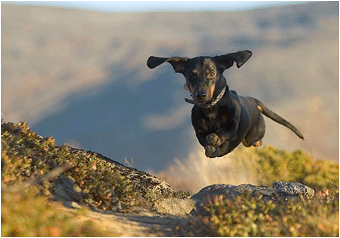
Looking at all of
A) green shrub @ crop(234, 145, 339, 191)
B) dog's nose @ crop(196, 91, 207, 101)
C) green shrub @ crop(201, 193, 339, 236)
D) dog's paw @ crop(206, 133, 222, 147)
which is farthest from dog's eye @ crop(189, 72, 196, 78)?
green shrub @ crop(234, 145, 339, 191)

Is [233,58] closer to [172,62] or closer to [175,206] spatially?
[172,62]

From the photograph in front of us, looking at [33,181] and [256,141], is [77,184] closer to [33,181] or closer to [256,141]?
[33,181]

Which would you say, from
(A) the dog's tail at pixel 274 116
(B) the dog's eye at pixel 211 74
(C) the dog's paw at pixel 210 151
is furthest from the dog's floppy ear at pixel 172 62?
(A) the dog's tail at pixel 274 116

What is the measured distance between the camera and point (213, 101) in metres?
6.70

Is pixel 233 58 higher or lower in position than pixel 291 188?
higher

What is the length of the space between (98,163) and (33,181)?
7.93 feet

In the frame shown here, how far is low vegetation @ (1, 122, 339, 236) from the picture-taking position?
14.9 ft

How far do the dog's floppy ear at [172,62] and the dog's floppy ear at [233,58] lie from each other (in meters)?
0.53

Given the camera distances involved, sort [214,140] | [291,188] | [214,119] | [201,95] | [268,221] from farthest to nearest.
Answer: [291,188]
[214,119]
[214,140]
[201,95]
[268,221]

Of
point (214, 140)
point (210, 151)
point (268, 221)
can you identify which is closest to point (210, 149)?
point (210, 151)

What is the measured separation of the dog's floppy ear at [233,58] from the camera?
653 cm

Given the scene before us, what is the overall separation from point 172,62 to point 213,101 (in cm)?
90

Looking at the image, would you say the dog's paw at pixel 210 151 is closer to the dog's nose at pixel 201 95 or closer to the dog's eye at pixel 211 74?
the dog's nose at pixel 201 95

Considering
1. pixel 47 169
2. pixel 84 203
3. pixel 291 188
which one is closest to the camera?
pixel 84 203
